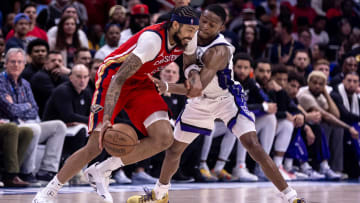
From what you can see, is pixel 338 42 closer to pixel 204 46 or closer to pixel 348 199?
pixel 348 199

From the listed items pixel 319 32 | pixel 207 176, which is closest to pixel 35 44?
pixel 207 176

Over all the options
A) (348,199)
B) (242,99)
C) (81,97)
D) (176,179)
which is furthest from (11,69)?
(348,199)

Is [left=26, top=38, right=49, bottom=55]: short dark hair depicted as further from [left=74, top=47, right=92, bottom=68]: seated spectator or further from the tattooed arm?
the tattooed arm

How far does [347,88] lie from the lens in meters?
9.43

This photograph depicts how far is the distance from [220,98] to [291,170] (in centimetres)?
379

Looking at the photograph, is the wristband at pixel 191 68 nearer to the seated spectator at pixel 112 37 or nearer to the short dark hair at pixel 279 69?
the seated spectator at pixel 112 37

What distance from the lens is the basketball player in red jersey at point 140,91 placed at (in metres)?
4.30

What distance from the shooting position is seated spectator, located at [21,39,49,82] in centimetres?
752

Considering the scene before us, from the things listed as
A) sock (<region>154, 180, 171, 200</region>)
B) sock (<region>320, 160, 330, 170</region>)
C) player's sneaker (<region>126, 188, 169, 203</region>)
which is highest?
sock (<region>154, 180, 171, 200</region>)

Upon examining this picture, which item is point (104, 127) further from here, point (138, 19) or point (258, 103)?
point (138, 19)

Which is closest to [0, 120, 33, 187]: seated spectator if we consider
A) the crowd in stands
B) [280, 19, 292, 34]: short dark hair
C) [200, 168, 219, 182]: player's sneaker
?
the crowd in stands

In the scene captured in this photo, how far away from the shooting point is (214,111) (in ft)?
16.7

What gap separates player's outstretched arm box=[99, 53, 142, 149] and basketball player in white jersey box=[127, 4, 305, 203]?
0.53m

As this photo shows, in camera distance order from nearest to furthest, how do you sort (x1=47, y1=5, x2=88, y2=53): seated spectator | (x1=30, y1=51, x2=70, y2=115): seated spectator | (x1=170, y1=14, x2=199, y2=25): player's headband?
1. (x1=170, y1=14, x2=199, y2=25): player's headband
2. (x1=30, y1=51, x2=70, y2=115): seated spectator
3. (x1=47, y1=5, x2=88, y2=53): seated spectator
